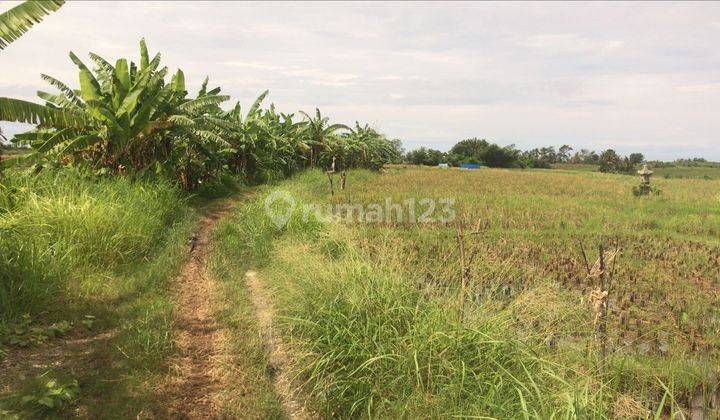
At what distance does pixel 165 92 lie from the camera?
870 centimetres

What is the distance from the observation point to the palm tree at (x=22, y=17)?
4.09 m

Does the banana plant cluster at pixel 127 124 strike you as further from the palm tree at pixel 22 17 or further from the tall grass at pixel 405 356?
the tall grass at pixel 405 356

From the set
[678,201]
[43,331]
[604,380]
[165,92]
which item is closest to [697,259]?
[604,380]

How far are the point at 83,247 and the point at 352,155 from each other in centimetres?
1874

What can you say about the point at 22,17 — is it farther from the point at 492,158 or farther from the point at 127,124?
the point at 492,158

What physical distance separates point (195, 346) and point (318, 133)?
1629cm

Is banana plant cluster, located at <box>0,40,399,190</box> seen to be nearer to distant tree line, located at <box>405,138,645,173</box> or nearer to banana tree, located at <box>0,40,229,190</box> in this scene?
banana tree, located at <box>0,40,229,190</box>

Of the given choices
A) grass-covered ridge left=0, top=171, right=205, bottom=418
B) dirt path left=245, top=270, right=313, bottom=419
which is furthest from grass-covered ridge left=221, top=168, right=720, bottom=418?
grass-covered ridge left=0, top=171, right=205, bottom=418

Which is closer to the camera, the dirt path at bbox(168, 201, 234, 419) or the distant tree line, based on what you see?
the dirt path at bbox(168, 201, 234, 419)

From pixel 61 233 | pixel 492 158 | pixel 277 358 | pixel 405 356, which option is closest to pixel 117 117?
pixel 61 233

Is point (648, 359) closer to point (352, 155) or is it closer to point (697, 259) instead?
point (697, 259)

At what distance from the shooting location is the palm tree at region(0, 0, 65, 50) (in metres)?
4.09

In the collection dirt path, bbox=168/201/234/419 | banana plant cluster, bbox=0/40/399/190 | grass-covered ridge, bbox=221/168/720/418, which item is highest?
banana plant cluster, bbox=0/40/399/190

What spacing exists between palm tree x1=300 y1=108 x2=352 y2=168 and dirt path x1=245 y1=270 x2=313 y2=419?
48.2ft
